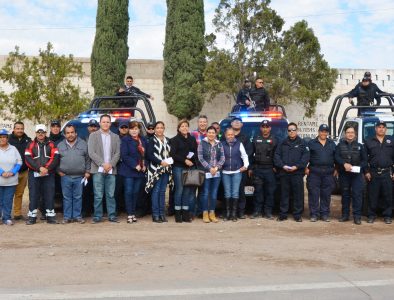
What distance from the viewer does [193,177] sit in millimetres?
10555

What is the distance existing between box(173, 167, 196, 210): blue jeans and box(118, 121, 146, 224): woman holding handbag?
2.05 ft

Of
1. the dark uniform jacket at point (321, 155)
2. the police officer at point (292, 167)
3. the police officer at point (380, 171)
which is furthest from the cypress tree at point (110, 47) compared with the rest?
the police officer at point (380, 171)

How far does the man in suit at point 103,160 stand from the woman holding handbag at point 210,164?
1.59m

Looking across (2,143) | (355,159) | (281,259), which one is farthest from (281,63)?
(281,259)

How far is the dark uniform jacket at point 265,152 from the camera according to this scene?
11016 millimetres

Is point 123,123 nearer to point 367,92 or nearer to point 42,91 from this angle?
point 367,92

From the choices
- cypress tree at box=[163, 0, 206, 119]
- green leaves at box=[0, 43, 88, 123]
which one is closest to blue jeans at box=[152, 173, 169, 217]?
green leaves at box=[0, 43, 88, 123]

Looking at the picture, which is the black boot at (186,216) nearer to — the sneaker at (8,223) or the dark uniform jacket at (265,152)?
the dark uniform jacket at (265,152)


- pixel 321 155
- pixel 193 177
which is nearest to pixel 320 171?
pixel 321 155

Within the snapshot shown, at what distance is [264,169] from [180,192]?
1.68 metres

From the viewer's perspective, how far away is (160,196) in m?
10.8

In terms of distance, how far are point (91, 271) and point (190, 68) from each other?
17396 mm

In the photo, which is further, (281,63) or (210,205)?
(281,63)

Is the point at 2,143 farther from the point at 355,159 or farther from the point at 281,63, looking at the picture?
the point at 281,63
